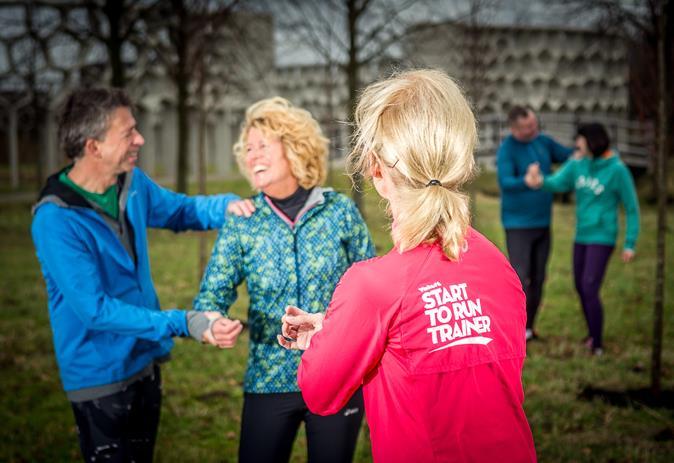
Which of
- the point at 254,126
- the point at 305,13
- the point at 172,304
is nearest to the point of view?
the point at 254,126

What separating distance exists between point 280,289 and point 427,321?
1.34 meters

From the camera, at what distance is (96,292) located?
271 centimetres

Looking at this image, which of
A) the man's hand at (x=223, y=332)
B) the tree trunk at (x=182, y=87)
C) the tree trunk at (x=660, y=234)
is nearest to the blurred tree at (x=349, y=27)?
the tree trunk at (x=182, y=87)

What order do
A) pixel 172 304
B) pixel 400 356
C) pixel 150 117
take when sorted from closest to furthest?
pixel 400 356 → pixel 172 304 → pixel 150 117

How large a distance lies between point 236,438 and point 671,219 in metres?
15.0

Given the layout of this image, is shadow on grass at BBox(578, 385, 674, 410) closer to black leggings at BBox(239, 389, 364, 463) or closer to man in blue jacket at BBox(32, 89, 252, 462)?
black leggings at BBox(239, 389, 364, 463)

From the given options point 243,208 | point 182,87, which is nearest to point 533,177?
point 243,208

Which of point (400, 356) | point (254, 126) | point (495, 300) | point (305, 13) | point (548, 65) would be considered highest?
point (548, 65)

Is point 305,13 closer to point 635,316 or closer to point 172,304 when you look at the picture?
point 172,304

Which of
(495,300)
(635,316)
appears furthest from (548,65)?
(495,300)

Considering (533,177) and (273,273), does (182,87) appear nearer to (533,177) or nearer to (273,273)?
(533,177)

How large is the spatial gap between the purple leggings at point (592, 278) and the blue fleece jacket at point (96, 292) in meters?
4.37

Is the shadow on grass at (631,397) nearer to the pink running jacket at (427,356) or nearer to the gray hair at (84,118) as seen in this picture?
the pink running jacket at (427,356)

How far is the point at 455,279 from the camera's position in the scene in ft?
5.43
